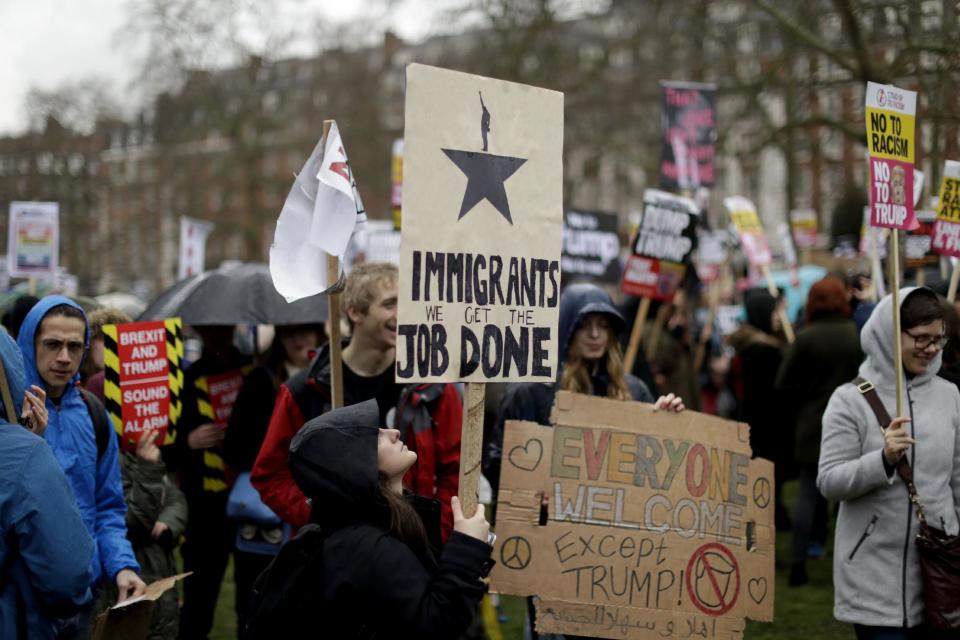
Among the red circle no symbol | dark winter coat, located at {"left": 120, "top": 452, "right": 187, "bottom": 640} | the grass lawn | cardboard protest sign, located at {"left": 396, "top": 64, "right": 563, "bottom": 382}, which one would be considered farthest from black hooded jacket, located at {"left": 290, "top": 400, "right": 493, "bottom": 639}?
the grass lawn

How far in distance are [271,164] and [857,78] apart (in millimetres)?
51990

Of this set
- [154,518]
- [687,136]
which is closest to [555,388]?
[154,518]

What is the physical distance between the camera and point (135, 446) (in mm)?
5180

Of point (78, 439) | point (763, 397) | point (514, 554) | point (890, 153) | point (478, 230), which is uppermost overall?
point (890, 153)

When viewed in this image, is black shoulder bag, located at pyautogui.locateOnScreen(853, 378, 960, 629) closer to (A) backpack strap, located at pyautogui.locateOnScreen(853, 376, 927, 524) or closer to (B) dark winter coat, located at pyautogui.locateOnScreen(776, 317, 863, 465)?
(A) backpack strap, located at pyautogui.locateOnScreen(853, 376, 927, 524)

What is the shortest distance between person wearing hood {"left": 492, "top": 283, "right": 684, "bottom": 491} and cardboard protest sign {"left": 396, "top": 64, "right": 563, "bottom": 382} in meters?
1.13

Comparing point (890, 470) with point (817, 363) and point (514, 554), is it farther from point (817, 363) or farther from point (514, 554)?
point (817, 363)

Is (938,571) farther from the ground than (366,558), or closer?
closer

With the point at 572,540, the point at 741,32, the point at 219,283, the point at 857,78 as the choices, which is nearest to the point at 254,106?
the point at 741,32

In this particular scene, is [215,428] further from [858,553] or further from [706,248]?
[706,248]

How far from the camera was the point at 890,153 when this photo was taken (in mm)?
4949

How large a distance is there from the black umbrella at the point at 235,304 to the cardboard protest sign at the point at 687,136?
4.57m

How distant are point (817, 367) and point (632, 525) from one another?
4359mm

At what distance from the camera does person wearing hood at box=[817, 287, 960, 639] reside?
165 inches
